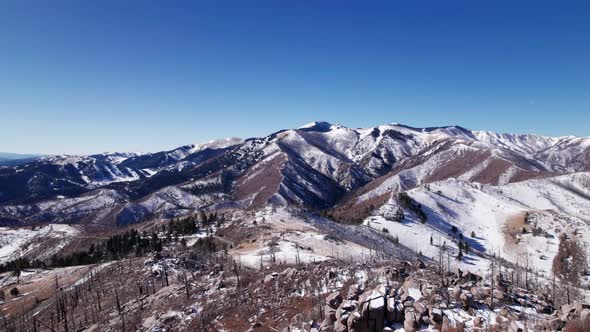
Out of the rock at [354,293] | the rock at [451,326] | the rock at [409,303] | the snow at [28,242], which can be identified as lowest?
the snow at [28,242]

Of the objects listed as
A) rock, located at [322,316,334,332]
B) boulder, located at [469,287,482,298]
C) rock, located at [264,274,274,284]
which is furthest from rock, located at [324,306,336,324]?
rock, located at [264,274,274,284]

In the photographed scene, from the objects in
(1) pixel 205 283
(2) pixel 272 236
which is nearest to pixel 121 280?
(1) pixel 205 283

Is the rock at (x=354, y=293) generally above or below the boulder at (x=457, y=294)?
below

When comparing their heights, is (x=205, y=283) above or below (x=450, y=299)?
below

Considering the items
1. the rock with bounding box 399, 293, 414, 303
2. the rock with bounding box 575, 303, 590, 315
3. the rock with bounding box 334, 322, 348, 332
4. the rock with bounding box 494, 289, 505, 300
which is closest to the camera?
the rock with bounding box 575, 303, 590, 315

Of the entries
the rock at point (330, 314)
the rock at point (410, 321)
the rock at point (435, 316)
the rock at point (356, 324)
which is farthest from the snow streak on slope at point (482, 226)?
the rock at point (356, 324)

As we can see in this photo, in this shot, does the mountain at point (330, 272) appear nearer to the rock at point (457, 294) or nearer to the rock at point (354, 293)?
the rock at point (457, 294)

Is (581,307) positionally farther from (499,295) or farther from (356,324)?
(356,324)

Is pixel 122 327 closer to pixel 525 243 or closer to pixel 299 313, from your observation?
pixel 299 313

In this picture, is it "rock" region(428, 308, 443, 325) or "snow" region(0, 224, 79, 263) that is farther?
"snow" region(0, 224, 79, 263)

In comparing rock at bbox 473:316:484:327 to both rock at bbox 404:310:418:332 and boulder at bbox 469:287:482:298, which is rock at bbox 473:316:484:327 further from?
rock at bbox 404:310:418:332

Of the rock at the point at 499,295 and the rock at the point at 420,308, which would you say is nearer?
the rock at the point at 420,308
